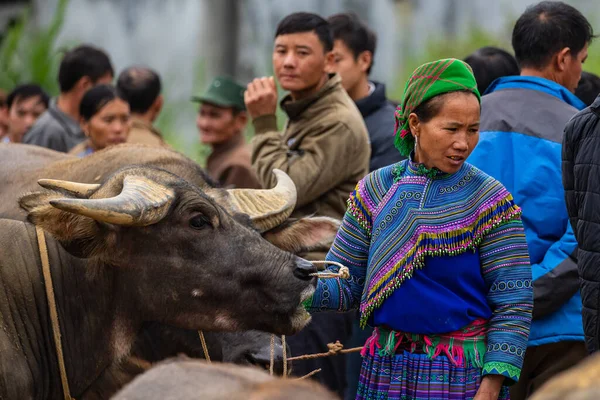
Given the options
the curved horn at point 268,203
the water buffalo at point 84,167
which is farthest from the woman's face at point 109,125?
the curved horn at point 268,203

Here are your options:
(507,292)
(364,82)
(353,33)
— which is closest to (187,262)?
(507,292)

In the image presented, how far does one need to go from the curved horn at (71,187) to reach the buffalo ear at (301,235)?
38.6 inches

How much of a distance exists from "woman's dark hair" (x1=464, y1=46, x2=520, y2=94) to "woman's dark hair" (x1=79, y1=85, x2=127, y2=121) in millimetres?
2613

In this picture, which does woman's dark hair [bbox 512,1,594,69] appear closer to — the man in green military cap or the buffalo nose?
the buffalo nose

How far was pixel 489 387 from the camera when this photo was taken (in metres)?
3.60

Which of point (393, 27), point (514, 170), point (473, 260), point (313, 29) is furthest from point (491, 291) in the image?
point (393, 27)

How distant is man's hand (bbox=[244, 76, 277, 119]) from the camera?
5.70m

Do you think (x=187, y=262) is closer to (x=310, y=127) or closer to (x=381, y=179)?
(x=381, y=179)

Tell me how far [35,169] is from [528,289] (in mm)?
3116

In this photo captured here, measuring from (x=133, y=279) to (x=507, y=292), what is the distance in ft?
5.40

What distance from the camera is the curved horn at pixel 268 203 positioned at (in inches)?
196

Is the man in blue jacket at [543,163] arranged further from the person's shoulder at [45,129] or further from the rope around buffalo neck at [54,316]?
the person's shoulder at [45,129]

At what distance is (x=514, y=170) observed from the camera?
4.68 metres

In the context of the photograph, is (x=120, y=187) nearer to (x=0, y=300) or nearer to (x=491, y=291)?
(x=0, y=300)
